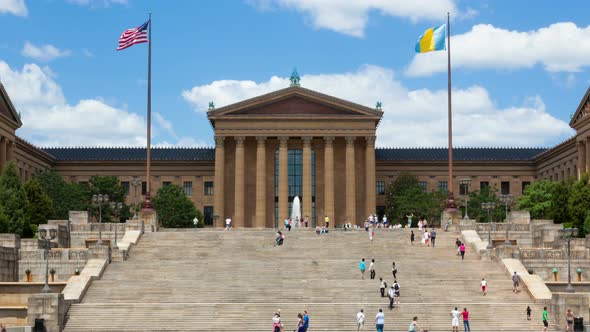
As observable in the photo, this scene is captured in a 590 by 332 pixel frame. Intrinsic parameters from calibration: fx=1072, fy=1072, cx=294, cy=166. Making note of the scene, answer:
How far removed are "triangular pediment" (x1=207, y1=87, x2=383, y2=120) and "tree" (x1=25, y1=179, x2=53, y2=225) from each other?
2630cm

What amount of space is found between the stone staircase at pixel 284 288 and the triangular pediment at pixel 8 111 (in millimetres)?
40523

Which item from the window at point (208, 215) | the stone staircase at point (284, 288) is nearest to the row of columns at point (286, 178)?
the window at point (208, 215)

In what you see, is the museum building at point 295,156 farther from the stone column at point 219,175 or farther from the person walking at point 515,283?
the person walking at point 515,283

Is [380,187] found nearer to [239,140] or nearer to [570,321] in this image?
[239,140]

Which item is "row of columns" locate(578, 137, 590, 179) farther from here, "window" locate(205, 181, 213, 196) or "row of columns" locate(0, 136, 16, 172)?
"row of columns" locate(0, 136, 16, 172)

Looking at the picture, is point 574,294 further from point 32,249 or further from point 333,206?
point 333,206

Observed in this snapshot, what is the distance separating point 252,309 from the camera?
56.1m

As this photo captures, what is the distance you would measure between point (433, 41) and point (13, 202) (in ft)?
119

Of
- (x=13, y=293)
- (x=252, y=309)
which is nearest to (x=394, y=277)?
(x=252, y=309)

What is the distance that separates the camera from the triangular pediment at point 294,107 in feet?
393

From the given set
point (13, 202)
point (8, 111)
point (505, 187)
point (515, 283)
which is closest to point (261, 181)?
point (8, 111)

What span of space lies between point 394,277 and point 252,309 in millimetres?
10294

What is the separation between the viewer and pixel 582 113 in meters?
117

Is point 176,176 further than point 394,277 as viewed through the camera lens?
Yes
